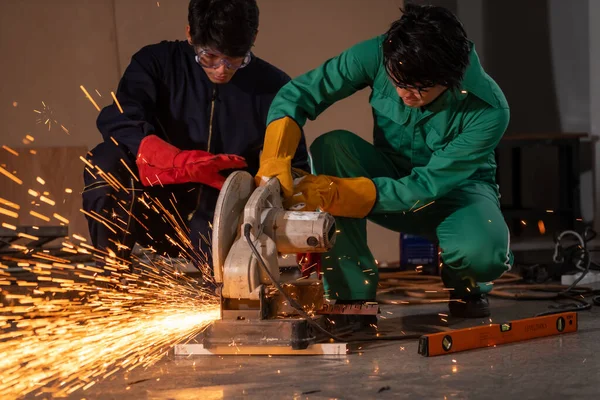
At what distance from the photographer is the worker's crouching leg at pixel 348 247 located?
127 inches

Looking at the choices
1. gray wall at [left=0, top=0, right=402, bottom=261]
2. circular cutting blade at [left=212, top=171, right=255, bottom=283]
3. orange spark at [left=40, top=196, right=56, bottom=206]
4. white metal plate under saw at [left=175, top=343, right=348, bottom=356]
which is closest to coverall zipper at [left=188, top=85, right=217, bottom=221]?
circular cutting blade at [left=212, top=171, right=255, bottom=283]

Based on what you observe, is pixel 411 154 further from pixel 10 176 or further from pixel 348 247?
pixel 10 176

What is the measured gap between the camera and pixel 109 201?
11.5 ft

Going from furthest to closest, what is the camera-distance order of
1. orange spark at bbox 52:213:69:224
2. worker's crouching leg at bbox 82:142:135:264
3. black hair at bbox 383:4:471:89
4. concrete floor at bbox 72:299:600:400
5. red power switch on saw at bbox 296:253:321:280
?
1. orange spark at bbox 52:213:69:224
2. worker's crouching leg at bbox 82:142:135:264
3. red power switch on saw at bbox 296:253:321:280
4. black hair at bbox 383:4:471:89
5. concrete floor at bbox 72:299:600:400

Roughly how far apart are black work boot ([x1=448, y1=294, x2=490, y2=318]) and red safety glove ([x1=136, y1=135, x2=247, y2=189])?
1.05 m

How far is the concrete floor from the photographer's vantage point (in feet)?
7.36

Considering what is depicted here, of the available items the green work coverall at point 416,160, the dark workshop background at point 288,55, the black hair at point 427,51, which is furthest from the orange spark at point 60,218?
the black hair at point 427,51

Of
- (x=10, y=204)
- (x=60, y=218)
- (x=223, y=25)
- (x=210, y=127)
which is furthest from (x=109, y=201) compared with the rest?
(x=10, y=204)

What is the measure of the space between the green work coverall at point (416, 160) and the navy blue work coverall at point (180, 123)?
0.45m

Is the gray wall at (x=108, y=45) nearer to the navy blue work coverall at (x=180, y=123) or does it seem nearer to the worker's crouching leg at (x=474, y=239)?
the navy blue work coverall at (x=180, y=123)

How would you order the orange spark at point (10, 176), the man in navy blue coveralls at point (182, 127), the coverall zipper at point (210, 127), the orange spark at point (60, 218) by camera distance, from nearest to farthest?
the man in navy blue coveralls at point (182, 127), the coverall zipper at point (210, 127), the orange spark at point (60, 218), the orange spark at point (10, 176)

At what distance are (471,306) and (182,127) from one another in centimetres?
145

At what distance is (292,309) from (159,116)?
4.52 ft

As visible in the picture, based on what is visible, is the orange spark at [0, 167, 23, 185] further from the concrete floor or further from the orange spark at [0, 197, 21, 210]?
the concrete floor
